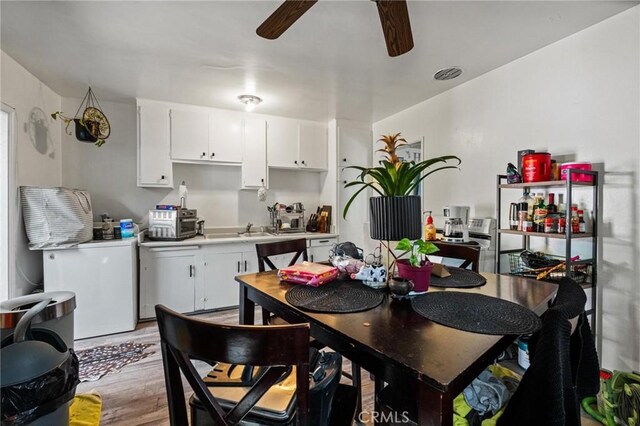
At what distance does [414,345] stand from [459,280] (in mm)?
805

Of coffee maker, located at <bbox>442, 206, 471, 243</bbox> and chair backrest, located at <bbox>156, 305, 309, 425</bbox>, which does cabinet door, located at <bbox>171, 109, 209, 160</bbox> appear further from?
chair backrest, located at <bbox>156, 305, 309, 425</bbox>

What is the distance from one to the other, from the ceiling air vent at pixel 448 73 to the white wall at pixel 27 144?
3.56 metres

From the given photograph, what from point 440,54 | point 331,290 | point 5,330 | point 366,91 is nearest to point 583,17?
point 440,54

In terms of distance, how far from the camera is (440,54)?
2406mm

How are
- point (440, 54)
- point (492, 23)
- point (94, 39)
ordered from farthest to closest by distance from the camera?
point (440, 54), point (94, 39), point (492, 23)

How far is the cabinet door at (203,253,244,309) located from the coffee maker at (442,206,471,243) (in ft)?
7.34

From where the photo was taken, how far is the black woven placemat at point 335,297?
1.14 m

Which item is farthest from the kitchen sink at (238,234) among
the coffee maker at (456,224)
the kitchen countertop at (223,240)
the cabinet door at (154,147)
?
the coffee maker at (456,224)

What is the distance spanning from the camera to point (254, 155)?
3.86 meters

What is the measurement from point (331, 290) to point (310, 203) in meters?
3.21

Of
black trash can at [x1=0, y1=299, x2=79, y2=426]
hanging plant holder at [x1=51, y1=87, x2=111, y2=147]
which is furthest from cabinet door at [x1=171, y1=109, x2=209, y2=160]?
black trash can at [x1=0, y1=299, x2=79, y2=426]

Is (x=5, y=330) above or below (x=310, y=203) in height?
below

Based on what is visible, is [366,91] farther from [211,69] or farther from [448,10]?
[211,69]

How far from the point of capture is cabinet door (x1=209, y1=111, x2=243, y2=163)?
366 cm
